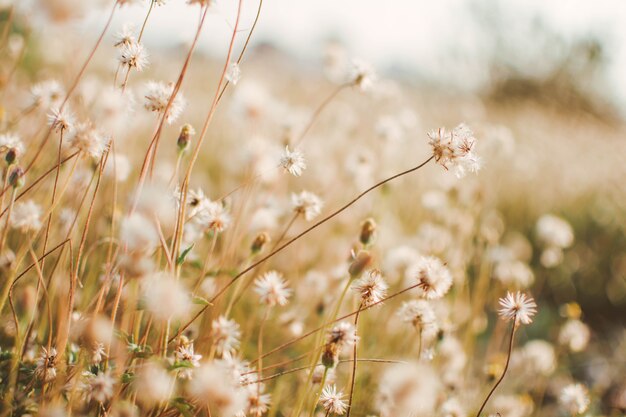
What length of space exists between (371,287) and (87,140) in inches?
21.3

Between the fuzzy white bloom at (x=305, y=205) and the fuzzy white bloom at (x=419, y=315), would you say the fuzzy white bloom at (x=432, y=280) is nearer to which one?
the fuzzy white bloom at (x=419, y=315)

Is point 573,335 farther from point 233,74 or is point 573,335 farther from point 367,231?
point 233,74

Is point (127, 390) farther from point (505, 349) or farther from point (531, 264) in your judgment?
point (531, 264)

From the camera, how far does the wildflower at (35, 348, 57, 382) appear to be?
828mm

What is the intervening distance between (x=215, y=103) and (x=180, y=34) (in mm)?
1064

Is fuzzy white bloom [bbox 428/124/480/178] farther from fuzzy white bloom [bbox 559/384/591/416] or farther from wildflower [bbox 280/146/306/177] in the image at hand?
fuzzy white bloom [bbox 559/384/591/416]

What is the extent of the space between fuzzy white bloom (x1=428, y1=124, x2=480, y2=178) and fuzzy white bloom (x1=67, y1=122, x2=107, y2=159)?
1.80 feet

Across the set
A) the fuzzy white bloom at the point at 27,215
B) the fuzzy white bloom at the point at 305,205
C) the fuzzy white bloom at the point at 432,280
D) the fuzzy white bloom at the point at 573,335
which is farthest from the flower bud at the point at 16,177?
the fuzzy white bloom at the point at 573,335

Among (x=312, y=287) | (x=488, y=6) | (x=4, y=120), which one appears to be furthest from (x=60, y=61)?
(x=488, y=6)

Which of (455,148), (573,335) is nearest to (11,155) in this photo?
(455,148)

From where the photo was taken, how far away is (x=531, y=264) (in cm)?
321

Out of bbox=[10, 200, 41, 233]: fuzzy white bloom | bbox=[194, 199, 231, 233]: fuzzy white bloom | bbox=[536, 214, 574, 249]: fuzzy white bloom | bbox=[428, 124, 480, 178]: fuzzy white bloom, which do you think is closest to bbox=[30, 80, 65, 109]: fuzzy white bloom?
bbox=[10, 200, 41, 233]: fuzzy white bloom

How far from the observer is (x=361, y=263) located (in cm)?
88

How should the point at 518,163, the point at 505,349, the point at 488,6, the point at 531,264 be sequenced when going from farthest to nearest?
1. the point at 488,6
2. the point at 518,163
3. the point at 531,264
4. the point at 505,349
